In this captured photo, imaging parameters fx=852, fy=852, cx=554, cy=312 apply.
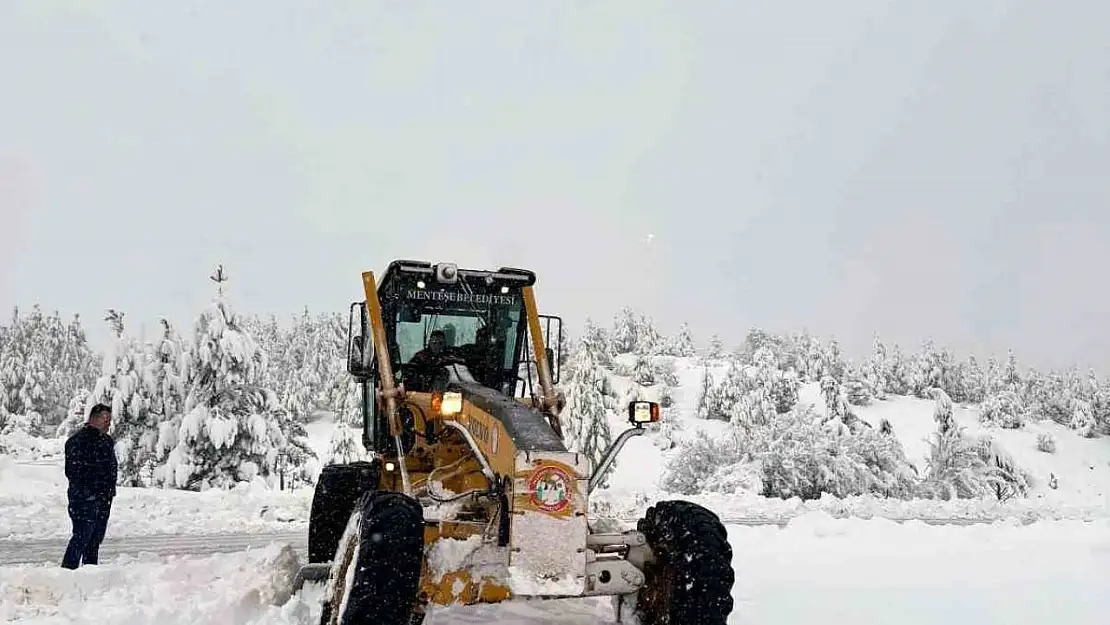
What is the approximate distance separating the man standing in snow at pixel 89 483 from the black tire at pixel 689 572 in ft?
18.9

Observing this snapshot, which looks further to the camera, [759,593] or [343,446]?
[343,446]

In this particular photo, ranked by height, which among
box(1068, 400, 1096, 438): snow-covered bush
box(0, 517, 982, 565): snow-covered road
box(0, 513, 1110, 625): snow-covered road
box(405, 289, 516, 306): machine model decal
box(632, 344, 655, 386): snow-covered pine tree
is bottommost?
box(0, 517, 982, 565): snow-covered road

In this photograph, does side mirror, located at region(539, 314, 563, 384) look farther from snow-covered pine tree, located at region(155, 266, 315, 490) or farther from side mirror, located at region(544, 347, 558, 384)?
snow-covered pine tree, located at region(155, 266, 315, 490)

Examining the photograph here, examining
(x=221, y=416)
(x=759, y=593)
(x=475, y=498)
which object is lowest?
(x=759, y=593)

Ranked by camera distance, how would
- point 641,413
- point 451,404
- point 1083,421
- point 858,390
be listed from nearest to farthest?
point 451,404 < point 641,413 < point 1083,421 < point 858,390

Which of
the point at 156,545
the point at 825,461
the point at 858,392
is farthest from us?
the point at 858,392

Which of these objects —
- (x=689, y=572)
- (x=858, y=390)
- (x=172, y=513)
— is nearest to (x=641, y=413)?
(x=689, y=572)

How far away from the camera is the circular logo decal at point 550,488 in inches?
187

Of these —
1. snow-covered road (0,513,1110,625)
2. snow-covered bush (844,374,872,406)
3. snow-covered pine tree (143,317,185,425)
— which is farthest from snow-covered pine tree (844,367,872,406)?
snow-covered road (0,513,1110,625)

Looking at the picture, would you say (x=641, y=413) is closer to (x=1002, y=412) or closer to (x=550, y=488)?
(x=550, y=488)

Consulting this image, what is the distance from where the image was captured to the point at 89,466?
27.5 ft

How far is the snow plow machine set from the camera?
473 cm

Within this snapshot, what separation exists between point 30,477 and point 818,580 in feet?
73.6

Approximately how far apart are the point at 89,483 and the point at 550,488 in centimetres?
586
